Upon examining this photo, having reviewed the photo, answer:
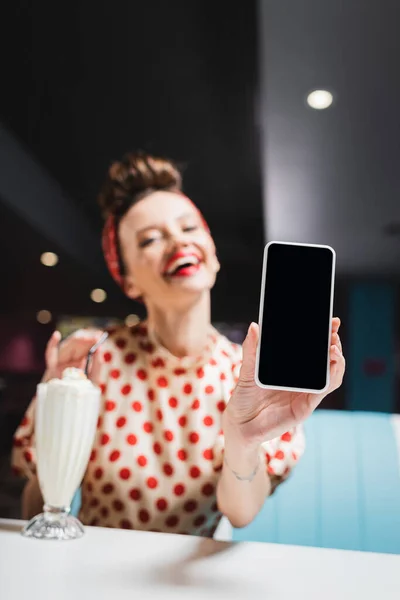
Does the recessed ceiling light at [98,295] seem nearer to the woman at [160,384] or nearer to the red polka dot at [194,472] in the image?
the woman at [160,384]

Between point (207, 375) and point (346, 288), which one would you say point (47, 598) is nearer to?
point (207, 375)

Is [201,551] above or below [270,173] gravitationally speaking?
below

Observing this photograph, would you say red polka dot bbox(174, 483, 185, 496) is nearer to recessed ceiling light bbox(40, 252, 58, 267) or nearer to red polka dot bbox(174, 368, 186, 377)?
red polka dot bbox(174, 368, 186, 377)

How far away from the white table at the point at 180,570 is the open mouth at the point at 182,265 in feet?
1.94

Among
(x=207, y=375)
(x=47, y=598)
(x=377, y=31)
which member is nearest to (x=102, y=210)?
(x=207, y=375)

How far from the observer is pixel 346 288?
1445mm

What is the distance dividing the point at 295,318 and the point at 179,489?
62cm

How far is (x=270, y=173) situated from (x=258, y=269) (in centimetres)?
24

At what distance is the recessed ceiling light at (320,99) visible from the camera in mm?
1522

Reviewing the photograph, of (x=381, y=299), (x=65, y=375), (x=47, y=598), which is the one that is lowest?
(x=47, y=598)

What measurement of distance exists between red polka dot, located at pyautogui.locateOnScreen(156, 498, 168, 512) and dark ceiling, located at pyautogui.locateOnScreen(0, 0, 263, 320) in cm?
44

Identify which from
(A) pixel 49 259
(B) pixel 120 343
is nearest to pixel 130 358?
(B) pixel 120 343

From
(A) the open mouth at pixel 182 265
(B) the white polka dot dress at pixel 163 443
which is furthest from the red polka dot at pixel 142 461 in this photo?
(A) the open mouth at pixel 182 265

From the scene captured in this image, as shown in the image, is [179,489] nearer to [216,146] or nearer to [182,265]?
[182,265]
